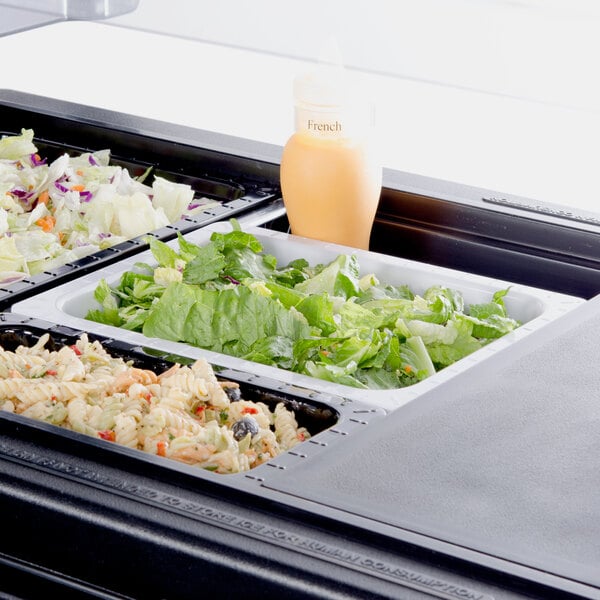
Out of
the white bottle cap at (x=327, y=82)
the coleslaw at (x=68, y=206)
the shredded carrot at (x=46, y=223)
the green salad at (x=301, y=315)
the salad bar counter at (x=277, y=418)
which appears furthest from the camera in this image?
the shredded carrot at (x=46, y=223)

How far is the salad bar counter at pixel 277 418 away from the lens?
1.54 m

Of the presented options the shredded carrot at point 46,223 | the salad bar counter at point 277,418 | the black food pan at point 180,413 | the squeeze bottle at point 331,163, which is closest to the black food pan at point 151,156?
the salad bar counter at point 277,418

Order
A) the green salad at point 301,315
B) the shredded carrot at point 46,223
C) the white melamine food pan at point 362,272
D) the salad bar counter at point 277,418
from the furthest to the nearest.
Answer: the shredded carrot at point 46,223, the green salad at point 301,315, the white melamine food pan at point 362,272, the salad bar counter at point 277,418

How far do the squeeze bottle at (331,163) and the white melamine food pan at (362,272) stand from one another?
0.06 m

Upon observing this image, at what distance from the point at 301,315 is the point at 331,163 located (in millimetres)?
426

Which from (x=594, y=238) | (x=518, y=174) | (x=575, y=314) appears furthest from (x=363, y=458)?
(x=518, y=174)

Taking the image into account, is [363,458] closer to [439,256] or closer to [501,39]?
[439,256]

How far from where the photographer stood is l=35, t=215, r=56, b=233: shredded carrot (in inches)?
112

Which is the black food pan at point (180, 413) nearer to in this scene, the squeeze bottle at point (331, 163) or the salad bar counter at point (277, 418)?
the salad bar counter at point (277, 418)

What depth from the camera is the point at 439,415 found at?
1.85 meters

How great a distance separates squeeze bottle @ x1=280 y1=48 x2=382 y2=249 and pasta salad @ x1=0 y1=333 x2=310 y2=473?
2.14 feet

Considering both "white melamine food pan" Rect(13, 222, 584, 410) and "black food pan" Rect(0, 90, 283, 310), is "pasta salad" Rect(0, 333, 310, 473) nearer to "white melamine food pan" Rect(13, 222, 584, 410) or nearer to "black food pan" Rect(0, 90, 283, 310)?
"white melamine food pan" Rect(13, 222, 584, 410)

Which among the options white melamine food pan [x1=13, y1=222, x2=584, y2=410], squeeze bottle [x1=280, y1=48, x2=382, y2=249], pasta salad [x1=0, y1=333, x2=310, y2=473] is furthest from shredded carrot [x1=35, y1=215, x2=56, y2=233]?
pasta salad [x1=0, y1=333, x2=310, y2=473]

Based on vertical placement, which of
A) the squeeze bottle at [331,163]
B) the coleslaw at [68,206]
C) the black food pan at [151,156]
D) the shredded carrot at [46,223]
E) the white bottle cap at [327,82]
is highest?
the white bottle cap at [327,82]
